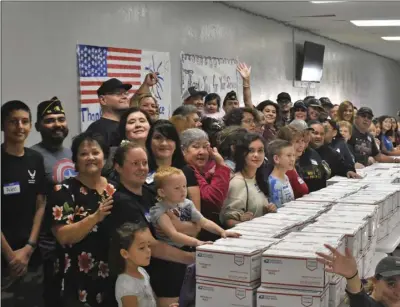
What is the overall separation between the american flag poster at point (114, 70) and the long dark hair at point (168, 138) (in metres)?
1.74

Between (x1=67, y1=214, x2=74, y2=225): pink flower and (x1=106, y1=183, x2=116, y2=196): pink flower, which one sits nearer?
(x1=67, y1=214, x2=74, y2=225): pink flower

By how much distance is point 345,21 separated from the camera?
9.50 m

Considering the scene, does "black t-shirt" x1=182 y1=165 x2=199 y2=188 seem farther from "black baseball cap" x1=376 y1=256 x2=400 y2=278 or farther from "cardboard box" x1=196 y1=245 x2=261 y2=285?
"black baseball cap" x1=376 y1=256 x2=400 y2=278

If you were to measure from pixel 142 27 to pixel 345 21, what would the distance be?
194 inches

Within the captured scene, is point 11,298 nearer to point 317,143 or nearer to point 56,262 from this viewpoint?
point 56,262

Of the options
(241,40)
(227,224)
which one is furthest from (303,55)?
(227,224)

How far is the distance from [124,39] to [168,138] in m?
2.48

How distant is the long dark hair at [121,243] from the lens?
2.42 meters

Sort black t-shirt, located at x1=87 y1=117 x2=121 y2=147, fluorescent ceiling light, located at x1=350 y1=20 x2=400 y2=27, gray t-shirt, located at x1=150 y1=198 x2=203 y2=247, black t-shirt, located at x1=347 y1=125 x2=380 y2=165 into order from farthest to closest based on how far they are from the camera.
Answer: fluorescent ceiling light, located at x1=350 y1=20 x2=400 y2=27, black t-shirt, located at x1=347 y1=125 x2=380 y2=165, black t-shirt, located at x1=87 y1=117 x2=121 y2=147, gray t-shirt, located at x1=150 y1=198 x2=203 y2=247

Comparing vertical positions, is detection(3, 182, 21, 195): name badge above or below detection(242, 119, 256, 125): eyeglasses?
below

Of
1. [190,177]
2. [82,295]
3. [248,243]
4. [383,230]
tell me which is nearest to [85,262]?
[82,295]

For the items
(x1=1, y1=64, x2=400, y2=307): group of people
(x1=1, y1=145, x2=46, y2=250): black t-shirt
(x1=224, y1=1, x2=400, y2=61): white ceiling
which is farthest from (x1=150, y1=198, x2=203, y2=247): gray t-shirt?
(x1=224, y1=1, x2=400, y2=61): white ceiling

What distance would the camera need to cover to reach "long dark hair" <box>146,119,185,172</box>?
3113 mm

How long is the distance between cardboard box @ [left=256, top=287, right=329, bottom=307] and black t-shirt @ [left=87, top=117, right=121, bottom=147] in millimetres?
1756
